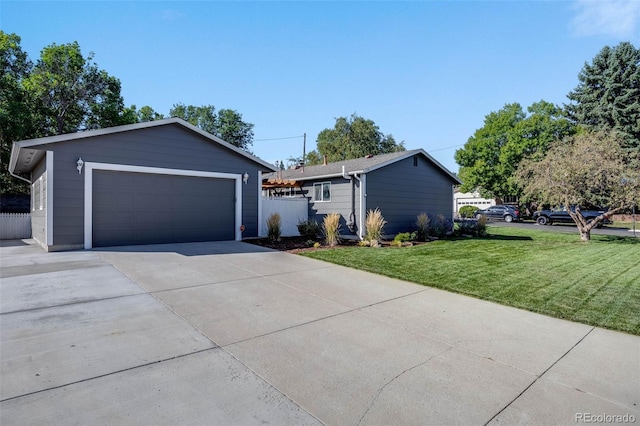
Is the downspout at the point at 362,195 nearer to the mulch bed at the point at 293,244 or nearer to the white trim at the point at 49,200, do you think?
the mulch bed at the point at 293,244

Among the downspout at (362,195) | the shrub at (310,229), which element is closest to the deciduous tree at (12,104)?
the shrub at (310,229)

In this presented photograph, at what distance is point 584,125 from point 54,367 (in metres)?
36.2

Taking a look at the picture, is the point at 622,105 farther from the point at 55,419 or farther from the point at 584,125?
the point at 55,419

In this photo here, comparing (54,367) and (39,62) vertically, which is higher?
(39,62)

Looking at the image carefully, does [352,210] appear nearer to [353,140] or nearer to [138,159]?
[138,159]

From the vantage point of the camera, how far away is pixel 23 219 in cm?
1421

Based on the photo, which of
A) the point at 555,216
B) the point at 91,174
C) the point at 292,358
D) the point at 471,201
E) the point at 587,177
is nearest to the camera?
the point at 292,358

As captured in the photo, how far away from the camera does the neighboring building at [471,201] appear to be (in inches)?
1550

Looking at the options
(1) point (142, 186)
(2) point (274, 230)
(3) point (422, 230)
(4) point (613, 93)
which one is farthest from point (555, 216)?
(1) point (142, 186)

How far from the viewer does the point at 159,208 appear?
1045 centimetres

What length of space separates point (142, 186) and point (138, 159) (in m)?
0.83

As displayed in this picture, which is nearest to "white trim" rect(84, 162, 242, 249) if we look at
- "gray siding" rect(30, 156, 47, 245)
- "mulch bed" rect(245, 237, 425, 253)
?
"gray siding" rect(30, 156, 47, 245)

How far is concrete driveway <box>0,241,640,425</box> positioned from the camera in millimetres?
2314

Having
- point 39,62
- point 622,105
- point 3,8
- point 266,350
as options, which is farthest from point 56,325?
point 622,105
